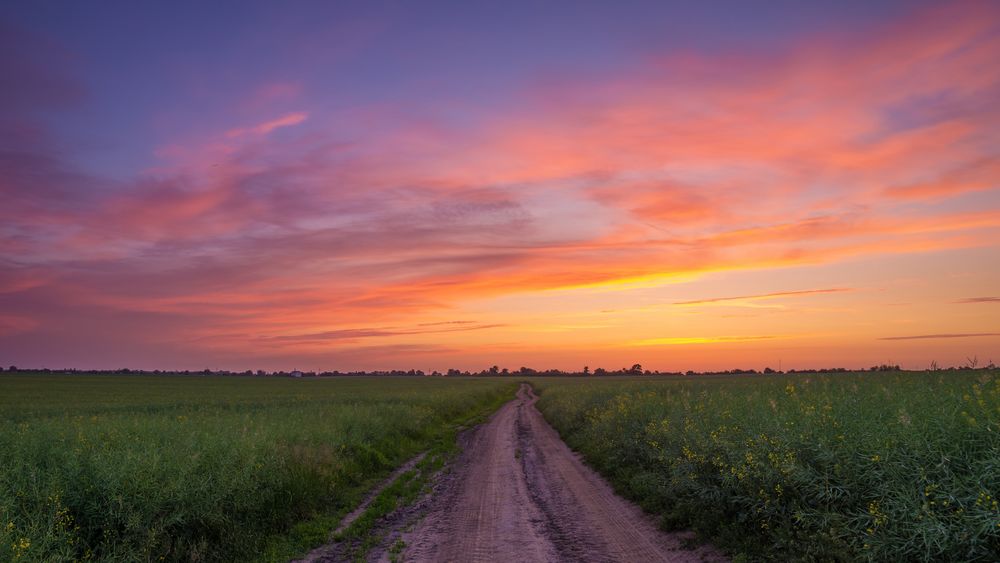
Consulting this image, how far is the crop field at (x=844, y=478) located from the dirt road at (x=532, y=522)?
94 centimetres

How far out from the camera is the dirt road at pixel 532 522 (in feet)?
31.9

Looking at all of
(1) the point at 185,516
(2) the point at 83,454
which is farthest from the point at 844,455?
(2) the point at 83,454

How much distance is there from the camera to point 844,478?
7824 mm

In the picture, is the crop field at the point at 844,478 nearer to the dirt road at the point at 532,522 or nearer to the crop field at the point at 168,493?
the dirt road at the point at 532,522

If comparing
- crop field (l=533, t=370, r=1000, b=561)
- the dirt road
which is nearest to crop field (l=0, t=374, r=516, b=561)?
the dirt road

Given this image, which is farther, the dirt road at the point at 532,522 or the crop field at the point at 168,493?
the dirt road at the point at 532,522

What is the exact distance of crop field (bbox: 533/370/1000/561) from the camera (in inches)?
246

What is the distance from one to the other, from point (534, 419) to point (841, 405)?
30152mm

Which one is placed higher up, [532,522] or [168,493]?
[168,493]

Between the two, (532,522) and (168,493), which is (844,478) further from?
(168,493)

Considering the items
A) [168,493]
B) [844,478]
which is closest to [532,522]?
[844,478]

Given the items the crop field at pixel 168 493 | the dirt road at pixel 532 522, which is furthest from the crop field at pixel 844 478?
the crop field at pixel 168 493

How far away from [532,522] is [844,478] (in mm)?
6321

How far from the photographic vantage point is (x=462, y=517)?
12.4m
